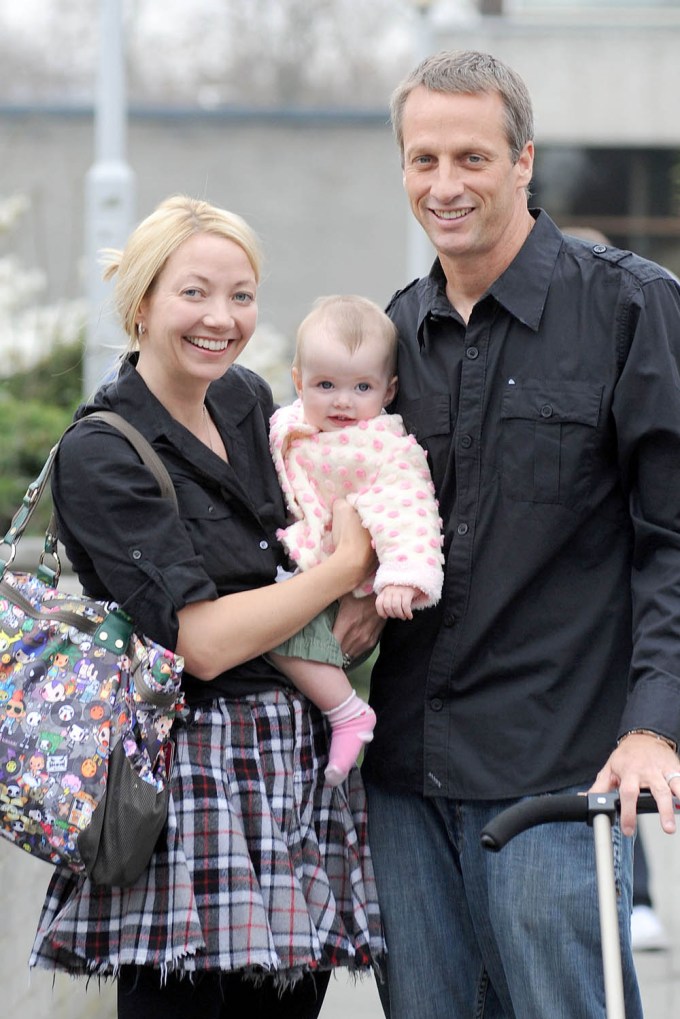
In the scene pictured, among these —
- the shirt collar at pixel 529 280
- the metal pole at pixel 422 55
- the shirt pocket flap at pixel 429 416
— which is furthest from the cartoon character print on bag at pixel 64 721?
the metal pole at pixel 422 55

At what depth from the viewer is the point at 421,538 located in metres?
2.87

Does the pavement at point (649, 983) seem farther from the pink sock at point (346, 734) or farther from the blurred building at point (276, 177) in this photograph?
the blurred building at point (276, 177)

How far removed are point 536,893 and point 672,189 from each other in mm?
16787

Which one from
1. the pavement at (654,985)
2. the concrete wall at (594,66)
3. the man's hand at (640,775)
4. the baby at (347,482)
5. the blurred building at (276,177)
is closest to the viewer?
the man's hand at (640,775)

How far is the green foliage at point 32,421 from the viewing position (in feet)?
25.2

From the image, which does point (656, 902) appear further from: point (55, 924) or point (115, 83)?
point (115, 83)

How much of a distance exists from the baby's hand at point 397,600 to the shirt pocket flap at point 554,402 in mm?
385

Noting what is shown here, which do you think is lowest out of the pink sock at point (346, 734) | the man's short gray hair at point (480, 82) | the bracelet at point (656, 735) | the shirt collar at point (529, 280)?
the pink sock at point (346, 734)

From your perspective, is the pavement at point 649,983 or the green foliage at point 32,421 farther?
the green foliage at point 32,421

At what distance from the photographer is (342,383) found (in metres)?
3.05

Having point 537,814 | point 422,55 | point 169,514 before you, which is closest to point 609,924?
point 537,814

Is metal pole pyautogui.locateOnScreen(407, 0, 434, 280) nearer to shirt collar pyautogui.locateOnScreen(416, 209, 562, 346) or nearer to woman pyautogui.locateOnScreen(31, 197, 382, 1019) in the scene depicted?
shirt collar pyautogui.locateOnScreen(416, 209, 562, 346)

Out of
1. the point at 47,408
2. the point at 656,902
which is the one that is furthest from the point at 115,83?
the point at 656,902

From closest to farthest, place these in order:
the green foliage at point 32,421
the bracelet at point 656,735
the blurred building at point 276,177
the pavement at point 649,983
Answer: the bracelet at point 656,735
the pavement at point 649,983
the green foliage at point 32,421
the blurred building at point 276,177
